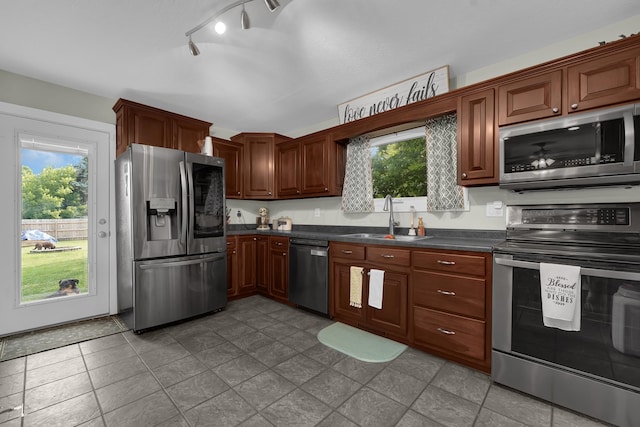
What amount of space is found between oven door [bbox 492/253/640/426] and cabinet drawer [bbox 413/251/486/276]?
111 millimetres

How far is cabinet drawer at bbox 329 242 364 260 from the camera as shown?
262 cm

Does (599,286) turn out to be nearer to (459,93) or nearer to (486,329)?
(486,329)

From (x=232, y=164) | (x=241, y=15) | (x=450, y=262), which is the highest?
(x=241, y=15)

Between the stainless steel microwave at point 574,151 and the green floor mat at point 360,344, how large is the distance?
5.23 ft

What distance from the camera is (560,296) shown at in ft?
5.08

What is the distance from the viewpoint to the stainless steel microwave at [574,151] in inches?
62.0

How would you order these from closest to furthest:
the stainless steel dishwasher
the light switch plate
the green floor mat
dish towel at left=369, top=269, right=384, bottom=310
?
the green floor mat < the light switch plate < dish towel at left=369, top=269, right=384, bottom=310 < the stainless steel dishwasher

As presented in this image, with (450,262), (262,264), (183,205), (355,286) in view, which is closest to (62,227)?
(183,205)

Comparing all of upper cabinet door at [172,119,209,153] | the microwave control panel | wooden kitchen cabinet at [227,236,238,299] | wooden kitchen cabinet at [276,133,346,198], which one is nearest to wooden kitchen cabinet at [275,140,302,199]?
wooden kitchen cabinet at [276,133,346,198]

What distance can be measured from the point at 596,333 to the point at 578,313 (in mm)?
130

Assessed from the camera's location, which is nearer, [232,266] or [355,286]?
[355,286]

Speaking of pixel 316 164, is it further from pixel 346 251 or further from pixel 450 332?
pixel 450 332

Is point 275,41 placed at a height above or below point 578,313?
above

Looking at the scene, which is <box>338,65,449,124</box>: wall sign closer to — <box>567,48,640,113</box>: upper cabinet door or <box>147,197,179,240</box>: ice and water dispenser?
<box>567,48,640,113</box>: upper cabinet door
